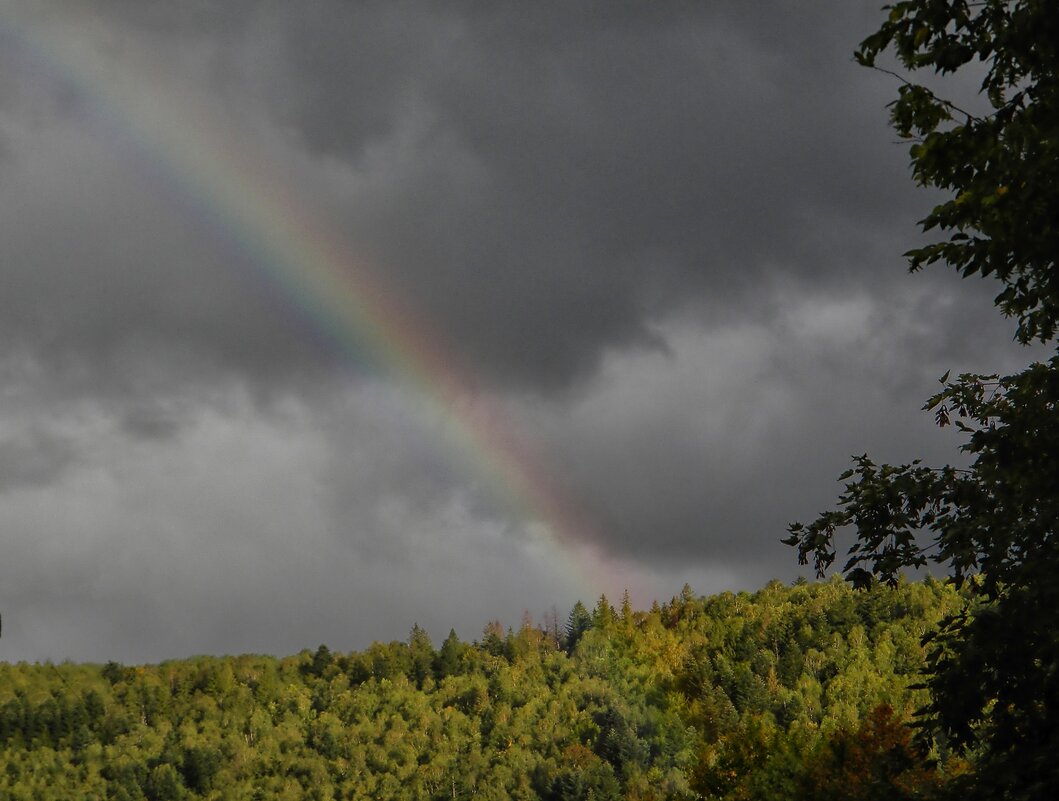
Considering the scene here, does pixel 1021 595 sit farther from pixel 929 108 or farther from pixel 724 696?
pixel 724 696

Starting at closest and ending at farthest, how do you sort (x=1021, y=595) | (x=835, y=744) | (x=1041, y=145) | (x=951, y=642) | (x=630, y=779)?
1. (x=1041, y=145)
2. (x=1021, y=595)
3. (x=951, y=642)
4. (x=835, y=744)
5. (x=630, y=779)

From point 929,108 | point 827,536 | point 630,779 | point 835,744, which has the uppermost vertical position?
point 630,779

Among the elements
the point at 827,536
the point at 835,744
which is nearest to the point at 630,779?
the point at 835,744

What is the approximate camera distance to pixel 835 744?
205 ft

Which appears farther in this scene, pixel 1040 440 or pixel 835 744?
pixel 835 744

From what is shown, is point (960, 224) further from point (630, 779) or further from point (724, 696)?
point (724, 696)

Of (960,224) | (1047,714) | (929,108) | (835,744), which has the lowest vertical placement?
(1047,714)

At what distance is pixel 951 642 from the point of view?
1425 cm

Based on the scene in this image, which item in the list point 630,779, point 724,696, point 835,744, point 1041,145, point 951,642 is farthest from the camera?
point 724,696

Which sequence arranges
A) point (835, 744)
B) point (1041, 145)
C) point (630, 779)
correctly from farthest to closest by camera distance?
point (630, 779) → point (835, 744) → point (1041, 145)

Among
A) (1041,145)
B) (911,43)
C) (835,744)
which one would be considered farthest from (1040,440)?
(835,744)

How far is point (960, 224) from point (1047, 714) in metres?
5.32

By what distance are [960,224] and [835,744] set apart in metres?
54.6

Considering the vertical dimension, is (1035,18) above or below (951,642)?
above
